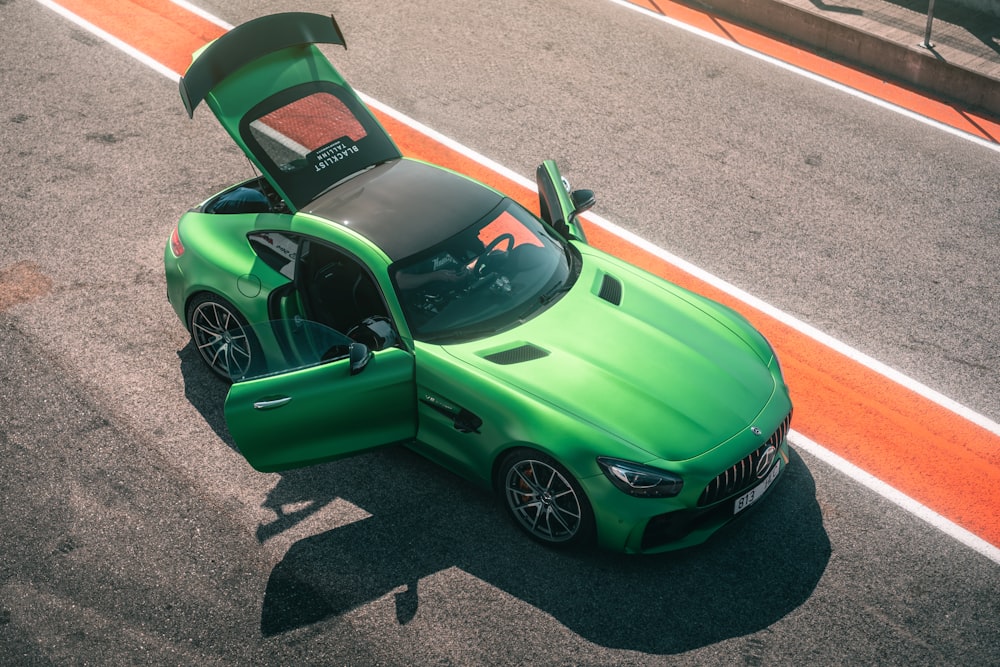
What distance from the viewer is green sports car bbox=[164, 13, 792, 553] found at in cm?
580

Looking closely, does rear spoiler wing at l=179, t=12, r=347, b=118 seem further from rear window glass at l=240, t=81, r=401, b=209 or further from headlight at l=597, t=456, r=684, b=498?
headlight at l=597, t=456, r=684, b=498

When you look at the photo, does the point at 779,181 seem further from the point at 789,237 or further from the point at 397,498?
the point at 397,498

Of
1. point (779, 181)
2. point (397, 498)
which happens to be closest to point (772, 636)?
point (397, 498)

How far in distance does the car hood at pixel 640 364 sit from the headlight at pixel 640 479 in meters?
0.11

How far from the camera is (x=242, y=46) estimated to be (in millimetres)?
6953

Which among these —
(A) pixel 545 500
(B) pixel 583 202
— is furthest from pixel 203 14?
(A) pixel 545 500

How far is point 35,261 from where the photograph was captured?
28.2 feet

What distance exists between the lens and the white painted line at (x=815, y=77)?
10.6 metres

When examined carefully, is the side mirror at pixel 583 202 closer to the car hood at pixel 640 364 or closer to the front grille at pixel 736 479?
the car hood at pixel 640 364

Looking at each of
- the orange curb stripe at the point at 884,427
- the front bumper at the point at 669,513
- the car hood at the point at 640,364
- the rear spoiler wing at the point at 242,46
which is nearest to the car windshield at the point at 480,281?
the car hood at the point at 640,364

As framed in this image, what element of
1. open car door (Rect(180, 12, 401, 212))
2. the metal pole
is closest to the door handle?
open car door (Rect(180, 12, 401, 212))

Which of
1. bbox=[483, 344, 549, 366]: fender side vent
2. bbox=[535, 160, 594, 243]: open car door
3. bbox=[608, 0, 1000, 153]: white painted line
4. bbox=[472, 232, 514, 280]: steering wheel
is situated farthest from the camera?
bbox=[608, 0, 1000, 153]: white painted line

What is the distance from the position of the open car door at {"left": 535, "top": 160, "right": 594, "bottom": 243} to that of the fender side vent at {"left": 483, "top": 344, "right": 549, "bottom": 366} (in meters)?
1.53

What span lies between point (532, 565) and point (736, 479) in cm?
125
